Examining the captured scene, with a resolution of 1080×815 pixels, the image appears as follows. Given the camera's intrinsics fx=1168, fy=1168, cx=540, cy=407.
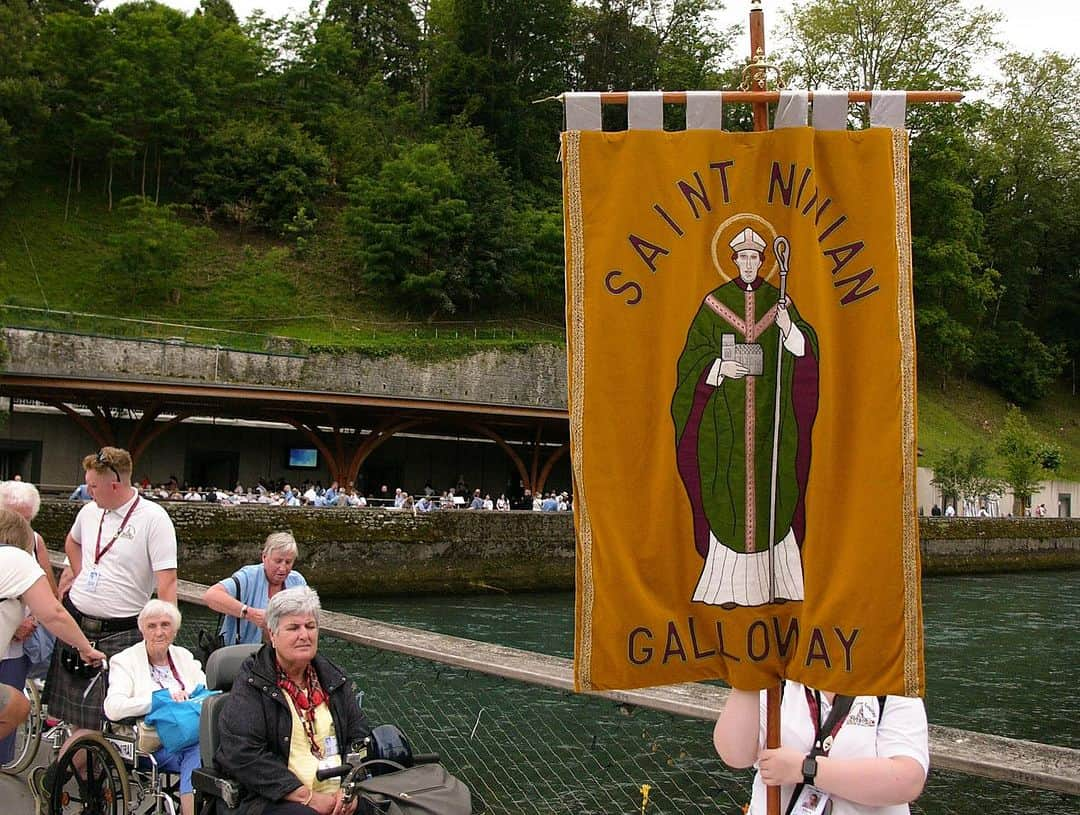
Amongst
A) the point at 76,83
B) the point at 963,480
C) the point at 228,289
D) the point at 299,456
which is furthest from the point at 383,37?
the point at 963,480

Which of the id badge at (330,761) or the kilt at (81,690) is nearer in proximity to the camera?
the id badge at (330,761)

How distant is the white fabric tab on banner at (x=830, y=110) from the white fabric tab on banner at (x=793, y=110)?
3cm

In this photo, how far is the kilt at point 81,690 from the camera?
5.18 metres

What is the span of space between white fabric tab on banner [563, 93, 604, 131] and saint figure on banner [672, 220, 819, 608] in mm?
441

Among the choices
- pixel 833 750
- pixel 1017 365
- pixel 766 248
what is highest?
pixel 1017 365

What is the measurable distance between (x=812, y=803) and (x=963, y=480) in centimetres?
4389

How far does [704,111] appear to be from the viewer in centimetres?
300

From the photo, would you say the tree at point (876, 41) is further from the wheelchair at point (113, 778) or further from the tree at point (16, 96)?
the wheelchair at point (113, 778)

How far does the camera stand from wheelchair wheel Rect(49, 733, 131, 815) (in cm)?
484

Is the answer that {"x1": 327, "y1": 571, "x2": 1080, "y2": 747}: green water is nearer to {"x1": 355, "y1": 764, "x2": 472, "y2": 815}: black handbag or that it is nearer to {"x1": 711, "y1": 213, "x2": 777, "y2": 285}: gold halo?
{"x1": 355, "y1": 764, "x2": 472, "y2": 815}: black handbag

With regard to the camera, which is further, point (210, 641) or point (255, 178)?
point (255, 178)

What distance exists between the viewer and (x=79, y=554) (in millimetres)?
5820

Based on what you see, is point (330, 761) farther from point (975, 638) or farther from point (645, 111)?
point (975, 638)

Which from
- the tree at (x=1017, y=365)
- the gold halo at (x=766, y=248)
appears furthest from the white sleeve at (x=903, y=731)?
the tree at (x=1017, y=365)
